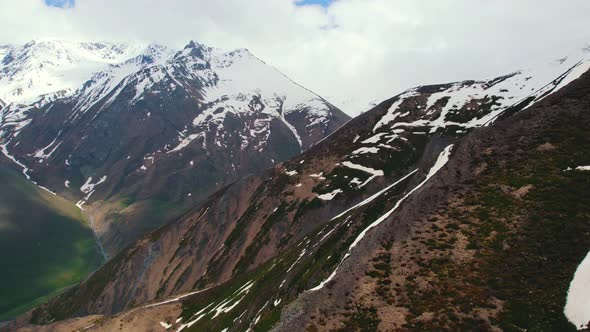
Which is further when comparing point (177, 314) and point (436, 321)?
point (177, 314)

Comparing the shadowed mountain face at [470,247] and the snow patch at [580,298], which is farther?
the shadowed mountain face at [470,247]

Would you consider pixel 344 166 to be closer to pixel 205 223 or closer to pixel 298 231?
pixel 298 231

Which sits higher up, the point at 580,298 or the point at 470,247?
the point at 470,247

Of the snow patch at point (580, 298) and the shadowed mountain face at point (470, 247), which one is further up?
the shadowed mountain face at point (470, 247)

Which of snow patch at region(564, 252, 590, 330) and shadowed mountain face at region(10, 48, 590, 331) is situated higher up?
shadowed mountain face at region(10, 48, 590, 331)

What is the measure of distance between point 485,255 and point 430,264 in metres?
3.43

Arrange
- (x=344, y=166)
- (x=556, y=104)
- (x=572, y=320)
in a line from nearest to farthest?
(x=572, y=320), (x=556, y=104), (x=344, y=166)

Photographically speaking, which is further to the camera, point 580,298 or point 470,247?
point 470,247

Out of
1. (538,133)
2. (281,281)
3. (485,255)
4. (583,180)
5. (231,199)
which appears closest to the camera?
(485,255)

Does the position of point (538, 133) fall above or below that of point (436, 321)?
above

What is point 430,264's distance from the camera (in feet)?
102

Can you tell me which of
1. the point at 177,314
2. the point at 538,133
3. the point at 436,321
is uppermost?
the point at 538,133

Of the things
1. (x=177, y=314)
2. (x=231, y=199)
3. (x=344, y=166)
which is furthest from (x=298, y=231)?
(x=231, y=199)

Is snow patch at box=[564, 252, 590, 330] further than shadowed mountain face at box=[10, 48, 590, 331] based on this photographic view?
No
